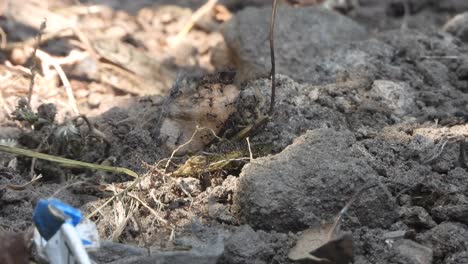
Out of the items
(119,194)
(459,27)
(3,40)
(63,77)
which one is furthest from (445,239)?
(3,40)

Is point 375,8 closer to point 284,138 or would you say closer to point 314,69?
point 314,69

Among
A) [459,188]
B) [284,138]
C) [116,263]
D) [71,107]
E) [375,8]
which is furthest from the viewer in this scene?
[375,8]

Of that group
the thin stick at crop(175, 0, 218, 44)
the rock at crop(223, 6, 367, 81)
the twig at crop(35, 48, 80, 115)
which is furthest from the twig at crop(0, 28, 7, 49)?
the rock at crop(223, 6, 367, 81)

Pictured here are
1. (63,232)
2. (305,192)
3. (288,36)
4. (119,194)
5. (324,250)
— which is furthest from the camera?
(288,36)

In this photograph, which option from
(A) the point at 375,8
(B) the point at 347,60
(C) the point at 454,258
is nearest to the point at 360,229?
(C) the point at 454,258

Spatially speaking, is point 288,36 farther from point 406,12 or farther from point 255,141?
point 255,141

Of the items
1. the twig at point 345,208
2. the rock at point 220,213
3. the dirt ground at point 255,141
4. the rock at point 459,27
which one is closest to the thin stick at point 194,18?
the dirt ground at point 255,141
